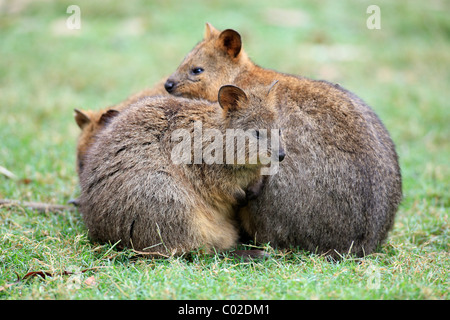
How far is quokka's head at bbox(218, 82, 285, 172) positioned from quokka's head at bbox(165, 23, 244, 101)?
1.12 m

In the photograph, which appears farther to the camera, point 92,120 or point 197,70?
point 92,120

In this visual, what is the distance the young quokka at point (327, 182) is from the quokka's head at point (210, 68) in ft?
3.62

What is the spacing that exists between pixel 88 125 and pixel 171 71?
5.69m

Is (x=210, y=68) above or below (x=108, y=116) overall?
above

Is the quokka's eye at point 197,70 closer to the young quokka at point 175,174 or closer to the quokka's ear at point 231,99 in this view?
the young quokka at point 175,174

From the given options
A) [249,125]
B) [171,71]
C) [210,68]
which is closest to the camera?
[249,125]

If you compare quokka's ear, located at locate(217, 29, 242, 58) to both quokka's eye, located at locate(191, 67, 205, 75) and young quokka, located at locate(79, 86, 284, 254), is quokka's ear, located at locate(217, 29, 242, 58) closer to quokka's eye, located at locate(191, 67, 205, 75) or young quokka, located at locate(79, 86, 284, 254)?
quokka's eye, located at locate(191, 67, 205, 75)

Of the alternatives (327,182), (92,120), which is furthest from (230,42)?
(327,182)

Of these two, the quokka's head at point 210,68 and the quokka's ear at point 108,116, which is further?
the quokka's head at point 210,68

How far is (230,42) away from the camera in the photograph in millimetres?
6215

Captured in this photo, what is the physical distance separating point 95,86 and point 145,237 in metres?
7.23

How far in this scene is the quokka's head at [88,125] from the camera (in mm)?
6043

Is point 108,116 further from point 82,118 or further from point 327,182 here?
point 327,182

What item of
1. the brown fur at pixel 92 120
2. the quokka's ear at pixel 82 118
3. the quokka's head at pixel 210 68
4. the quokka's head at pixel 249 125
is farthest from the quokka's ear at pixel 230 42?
the quokka's ear at pixel 82 118
